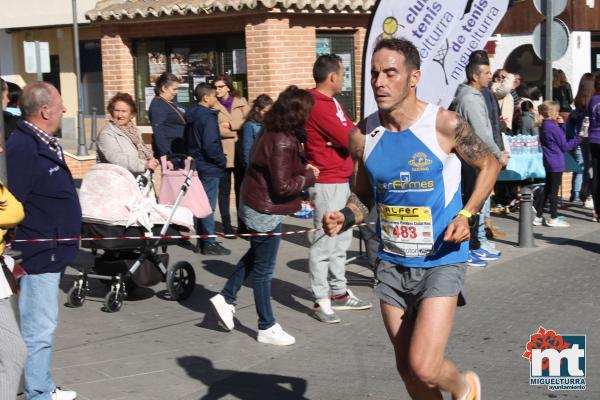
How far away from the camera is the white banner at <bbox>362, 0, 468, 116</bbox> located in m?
9.40

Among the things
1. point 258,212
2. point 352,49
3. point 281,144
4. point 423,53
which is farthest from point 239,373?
point 352,49

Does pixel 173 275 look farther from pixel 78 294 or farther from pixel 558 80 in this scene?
pixel 558 80

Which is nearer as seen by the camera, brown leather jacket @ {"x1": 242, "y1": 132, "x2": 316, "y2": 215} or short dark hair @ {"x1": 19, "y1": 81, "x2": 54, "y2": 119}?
short dark hair @ {"x1": 19, "y1": 81, "x2": 54, "y2": 119}

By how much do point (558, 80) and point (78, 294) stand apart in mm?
10536

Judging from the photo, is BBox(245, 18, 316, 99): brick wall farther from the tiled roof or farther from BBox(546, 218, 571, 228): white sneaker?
BBox(546, 218, 571, 228): white sneaker

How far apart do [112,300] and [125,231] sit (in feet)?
2.03

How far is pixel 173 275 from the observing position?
339 inches

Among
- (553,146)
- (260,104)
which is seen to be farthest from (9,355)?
(553,146)

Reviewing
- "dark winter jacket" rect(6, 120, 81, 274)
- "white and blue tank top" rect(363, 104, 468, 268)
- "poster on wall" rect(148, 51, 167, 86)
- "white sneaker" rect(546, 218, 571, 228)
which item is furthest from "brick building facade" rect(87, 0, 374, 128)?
"white and blue tank top" rect(363, 104, 468, 268)

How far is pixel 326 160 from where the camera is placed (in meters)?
7.94

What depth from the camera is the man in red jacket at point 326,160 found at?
790 cm

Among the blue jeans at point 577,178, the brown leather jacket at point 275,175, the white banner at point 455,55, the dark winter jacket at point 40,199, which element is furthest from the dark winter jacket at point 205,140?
the blue jeans at point 577,178

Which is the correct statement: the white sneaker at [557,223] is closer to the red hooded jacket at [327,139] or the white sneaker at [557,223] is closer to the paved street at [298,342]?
the paved street at [298,342]

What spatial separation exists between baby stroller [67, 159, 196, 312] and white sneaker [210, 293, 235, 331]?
1154mm
